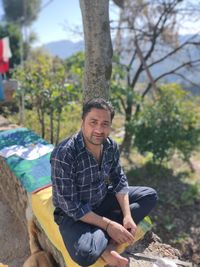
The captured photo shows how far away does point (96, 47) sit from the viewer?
3455 mm

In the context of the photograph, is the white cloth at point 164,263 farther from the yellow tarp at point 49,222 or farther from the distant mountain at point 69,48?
the distant mountain at point 69,48

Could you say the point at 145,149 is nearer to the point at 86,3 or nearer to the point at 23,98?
the point at 23,98

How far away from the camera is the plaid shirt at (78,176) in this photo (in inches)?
90.3

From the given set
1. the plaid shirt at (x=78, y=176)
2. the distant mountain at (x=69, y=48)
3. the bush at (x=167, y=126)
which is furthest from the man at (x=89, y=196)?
the distant mountain at (x=69, y=48)

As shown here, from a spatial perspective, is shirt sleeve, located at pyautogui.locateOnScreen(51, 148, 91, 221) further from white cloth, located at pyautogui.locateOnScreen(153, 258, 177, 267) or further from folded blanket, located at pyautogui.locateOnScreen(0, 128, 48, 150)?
folded blanket, located at pyautogui.locateOnScreen(0, 128, 48, 150)

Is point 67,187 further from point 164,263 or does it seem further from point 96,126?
point 164,263

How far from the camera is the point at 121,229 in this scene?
228cm

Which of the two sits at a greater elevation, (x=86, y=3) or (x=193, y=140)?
(x=86, y=3)

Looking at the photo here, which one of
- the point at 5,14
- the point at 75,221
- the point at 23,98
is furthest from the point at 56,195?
the point at 5,14

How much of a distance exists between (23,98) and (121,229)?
423cm

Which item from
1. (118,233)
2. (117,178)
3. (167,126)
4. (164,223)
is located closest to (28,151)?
(117,178)

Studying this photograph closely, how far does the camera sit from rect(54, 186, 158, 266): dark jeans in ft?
7.09

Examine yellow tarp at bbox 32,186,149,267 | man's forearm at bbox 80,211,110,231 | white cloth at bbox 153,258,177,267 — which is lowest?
white cloth at bbox 153,258,177,267

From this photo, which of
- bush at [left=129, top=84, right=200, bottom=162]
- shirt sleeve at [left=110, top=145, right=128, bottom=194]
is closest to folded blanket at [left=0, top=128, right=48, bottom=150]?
shirt sleeve at [left=110, top=145, right=128, bottom=194]
